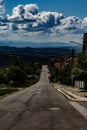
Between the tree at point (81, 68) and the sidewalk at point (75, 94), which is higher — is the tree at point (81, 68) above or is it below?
above

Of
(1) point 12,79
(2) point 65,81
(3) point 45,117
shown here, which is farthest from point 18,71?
(3) point 45,117

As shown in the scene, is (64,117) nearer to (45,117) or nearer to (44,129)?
(45,117)

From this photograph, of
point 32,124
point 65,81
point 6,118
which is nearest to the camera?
point 32,124

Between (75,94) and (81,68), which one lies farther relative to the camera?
(81,68)

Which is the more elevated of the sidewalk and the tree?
the tree

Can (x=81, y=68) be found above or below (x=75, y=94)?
above

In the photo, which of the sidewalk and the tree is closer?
the sidewalk

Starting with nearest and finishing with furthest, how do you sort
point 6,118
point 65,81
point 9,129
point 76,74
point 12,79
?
point 9,129
point 6,118
point 76,74
point 65,81
point 12,79

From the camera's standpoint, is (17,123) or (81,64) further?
(81,64)

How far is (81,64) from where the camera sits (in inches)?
2739

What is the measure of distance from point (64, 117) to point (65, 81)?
377 feet

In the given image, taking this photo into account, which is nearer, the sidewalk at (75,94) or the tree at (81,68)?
the sidewalk at (75,94)

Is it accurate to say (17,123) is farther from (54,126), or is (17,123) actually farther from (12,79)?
(12,79)

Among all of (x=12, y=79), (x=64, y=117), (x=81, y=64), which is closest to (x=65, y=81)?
(x=12, y=79)
